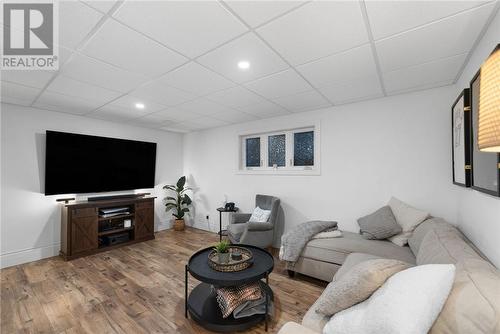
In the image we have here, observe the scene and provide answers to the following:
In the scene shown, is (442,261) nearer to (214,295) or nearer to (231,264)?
(231,264)

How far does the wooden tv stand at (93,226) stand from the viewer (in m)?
3.57

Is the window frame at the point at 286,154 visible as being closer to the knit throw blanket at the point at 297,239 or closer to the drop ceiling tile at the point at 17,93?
the knit throw blanket at the point at 297,239

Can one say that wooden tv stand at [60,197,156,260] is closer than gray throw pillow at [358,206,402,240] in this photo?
No

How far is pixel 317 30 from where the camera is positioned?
1643mm

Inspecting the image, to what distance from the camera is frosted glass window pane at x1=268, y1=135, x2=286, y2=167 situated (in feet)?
13.9

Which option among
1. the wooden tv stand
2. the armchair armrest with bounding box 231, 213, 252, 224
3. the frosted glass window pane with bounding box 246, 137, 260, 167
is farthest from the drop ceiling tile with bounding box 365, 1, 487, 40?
the wooden tv stand

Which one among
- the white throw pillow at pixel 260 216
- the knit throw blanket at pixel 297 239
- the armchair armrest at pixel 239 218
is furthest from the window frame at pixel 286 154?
the knit throw blanket at pixel 297 239

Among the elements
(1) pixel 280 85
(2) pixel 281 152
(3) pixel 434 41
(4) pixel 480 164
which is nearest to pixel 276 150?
(2) pixel 281 152

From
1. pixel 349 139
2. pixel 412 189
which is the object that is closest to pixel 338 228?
pixel 412 189

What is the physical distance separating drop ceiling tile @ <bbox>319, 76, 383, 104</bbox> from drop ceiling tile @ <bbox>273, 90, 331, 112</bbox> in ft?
0.45

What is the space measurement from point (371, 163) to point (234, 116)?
244cm

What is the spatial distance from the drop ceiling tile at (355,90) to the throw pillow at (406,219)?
4.94ft

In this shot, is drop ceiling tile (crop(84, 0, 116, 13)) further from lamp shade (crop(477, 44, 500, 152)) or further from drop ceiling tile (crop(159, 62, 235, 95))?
lamp shade (crop(477, 44, 500, 152))

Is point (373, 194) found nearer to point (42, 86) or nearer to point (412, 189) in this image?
point (412, 189)
